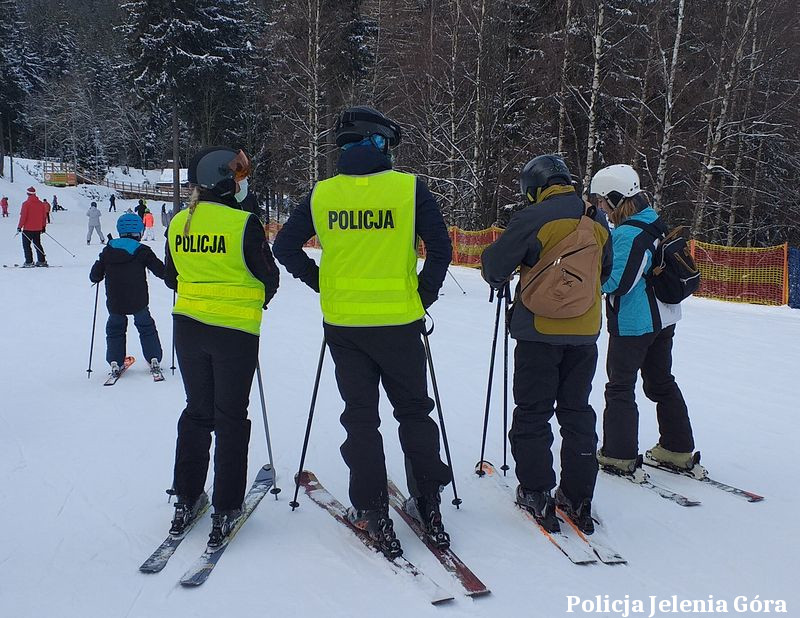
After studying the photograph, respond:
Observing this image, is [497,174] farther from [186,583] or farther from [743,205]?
[186,583]

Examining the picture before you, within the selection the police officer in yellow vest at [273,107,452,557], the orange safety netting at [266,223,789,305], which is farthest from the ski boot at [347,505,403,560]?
the orange safety netting at [266,223,789,305]

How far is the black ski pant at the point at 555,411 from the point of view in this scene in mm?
2848

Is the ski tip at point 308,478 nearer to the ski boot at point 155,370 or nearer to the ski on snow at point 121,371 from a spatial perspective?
the ski boot at point 155,370

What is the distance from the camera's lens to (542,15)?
19.0 meters

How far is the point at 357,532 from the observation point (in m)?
2.88

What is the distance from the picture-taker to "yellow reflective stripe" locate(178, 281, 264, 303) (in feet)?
9.07

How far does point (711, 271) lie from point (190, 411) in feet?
38.6

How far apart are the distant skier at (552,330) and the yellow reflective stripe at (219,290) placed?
113 cm

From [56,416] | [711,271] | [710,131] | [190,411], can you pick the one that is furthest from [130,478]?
[710,131]

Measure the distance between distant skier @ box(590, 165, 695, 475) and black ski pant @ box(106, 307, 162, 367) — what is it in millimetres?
4422

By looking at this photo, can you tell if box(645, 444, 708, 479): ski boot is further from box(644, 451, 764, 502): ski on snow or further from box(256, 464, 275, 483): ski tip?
box(256, 464, 275, 483): ski tip

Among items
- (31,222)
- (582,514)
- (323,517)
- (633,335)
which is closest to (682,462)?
(633,335)

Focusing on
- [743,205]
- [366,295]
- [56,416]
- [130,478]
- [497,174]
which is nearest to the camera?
[366,295]

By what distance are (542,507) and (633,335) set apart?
112 centimetres
